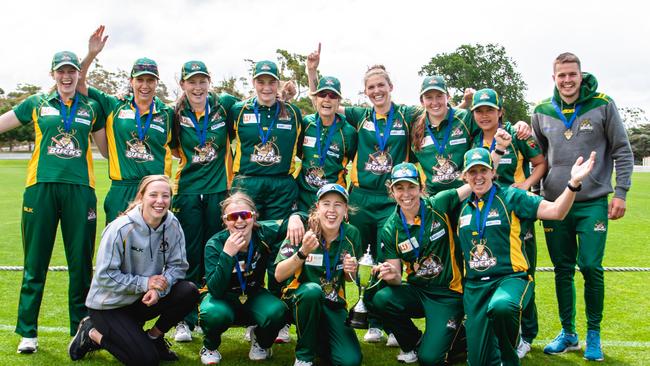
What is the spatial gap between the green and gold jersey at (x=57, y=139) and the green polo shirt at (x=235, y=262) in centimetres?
145

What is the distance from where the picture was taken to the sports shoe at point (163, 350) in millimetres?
4695

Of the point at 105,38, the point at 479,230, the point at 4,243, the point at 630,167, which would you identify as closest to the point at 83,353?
the point at 105,38

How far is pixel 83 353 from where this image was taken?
15.2ft

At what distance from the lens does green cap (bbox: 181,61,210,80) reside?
5492 mm

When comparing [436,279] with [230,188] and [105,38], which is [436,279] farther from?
[105,38]

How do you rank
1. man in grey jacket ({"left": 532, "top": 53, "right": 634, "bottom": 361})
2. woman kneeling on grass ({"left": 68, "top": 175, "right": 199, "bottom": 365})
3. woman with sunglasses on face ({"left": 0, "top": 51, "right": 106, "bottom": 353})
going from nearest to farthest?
1. woman kneeling on grass ({"left": 68, "top": 175, "right": 199, "bottom": 365})
2. man in grey jacket ({"left": 532, "top": 53, "right": 634, "bottom": 361})
3. woman with sunglasses on face ({"left": 0, "top": 51, "right": 106, "bottom": 353})

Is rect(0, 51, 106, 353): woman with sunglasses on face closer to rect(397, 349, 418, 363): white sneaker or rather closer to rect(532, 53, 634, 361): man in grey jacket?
rect(397, 349, 418, 363): white sneaker

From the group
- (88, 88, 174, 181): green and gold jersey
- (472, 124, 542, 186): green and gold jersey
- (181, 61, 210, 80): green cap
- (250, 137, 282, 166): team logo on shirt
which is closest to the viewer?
(472, 124, 542, 186): green and gold jersey

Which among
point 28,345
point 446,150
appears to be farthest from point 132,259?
point 446,150

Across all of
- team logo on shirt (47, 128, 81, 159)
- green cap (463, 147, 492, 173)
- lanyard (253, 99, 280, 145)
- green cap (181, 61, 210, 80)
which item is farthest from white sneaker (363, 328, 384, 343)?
team logo on shirt (47, 128, 81, 159)

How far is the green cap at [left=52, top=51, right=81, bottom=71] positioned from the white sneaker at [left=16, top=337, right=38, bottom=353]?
7.71 feet

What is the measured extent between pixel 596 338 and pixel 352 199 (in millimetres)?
2427

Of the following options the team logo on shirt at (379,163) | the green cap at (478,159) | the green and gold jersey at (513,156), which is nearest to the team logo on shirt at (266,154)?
the team logo on shirt at (379,163)

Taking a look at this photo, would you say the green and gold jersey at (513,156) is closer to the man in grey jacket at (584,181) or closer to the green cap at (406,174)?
the man in grey jacket at (584,181)
